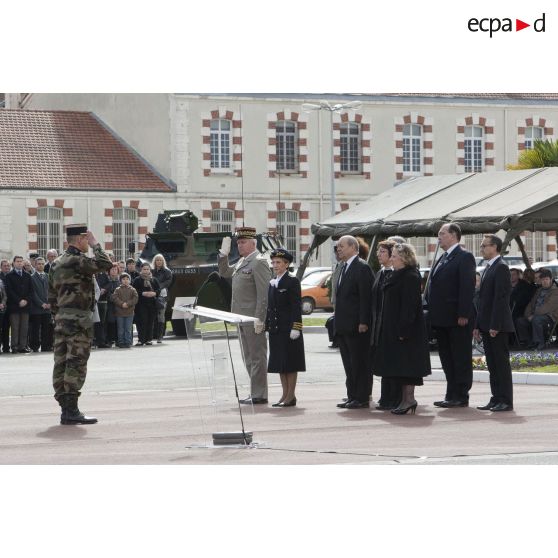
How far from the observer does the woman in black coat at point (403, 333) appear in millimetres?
14445

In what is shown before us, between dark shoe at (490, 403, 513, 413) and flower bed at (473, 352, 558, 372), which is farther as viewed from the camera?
flower bed at (473, 352, 558, 372)

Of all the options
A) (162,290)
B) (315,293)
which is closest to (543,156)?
(162,290)

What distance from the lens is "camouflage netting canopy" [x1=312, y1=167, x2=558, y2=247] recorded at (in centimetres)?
2422

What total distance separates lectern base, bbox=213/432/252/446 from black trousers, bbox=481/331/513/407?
150 inches

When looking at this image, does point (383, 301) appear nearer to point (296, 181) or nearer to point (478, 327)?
point (478, 327)

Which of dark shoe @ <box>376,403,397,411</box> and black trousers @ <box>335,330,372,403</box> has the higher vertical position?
black trousers @ <box>335,330,372,403</box>

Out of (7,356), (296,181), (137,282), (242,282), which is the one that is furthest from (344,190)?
(242,282)

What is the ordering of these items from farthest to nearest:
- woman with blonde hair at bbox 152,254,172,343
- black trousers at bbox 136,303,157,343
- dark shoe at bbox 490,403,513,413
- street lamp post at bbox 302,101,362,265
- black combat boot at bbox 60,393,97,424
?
street lamp post at bbox 302,101,362,265 → woman with blonde hair at bbox 152,254,172,343 → black trousers at bbox 136,303,157,343 → dark shoe at bbox 490,403,513,413 → black combat boot at bbox 60,393,97,424

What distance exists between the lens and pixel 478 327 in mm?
15008

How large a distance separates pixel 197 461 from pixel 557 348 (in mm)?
14676

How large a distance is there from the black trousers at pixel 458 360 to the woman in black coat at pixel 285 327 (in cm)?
158

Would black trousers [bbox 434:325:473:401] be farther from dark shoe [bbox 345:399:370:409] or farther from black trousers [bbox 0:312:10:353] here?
black trousers [bbox 0:312:10:353]

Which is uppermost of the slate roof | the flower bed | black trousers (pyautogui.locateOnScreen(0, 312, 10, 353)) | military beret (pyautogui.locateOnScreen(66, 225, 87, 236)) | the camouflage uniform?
the slate roof

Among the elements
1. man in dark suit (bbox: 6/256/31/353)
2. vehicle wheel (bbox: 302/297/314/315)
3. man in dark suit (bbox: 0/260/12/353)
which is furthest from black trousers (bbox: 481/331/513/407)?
vehicle wheel (bbox: 302/297/314/315)
